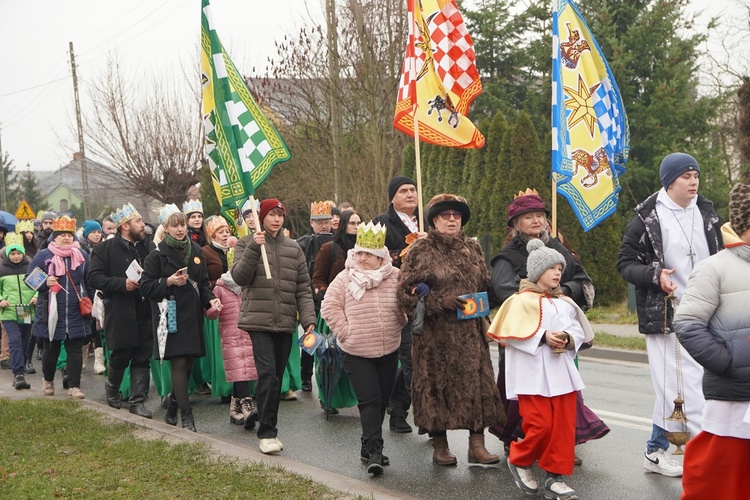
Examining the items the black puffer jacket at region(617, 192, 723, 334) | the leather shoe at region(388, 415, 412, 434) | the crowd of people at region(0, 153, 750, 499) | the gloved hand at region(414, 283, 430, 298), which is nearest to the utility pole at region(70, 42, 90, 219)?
the crowd of people at region(0, 153, 750, 499)

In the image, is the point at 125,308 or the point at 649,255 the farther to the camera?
the point at 125,308

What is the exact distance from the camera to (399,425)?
832 cm

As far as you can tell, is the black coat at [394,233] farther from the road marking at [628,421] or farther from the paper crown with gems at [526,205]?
the road marking at [628,421]

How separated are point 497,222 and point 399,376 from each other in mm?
12165

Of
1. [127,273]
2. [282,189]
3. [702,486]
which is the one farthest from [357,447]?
[282,189]

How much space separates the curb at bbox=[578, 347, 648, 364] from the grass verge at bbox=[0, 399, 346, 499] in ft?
24.2

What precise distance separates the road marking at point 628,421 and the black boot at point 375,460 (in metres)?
2.48

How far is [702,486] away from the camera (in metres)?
4.55

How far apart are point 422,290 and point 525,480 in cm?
149

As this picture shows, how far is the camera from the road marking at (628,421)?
8117mm

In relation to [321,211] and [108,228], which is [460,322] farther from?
[108,228]

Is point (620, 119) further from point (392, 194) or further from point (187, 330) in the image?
point (187, 330)

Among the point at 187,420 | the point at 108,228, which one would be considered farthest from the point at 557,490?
the point at 108,228

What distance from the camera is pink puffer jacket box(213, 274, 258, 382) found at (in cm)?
920
